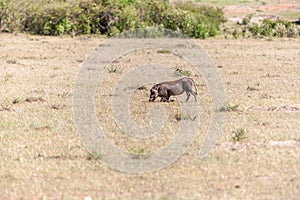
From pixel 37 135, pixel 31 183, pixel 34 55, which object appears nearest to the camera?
pixel 31 183

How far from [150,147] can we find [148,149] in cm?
13

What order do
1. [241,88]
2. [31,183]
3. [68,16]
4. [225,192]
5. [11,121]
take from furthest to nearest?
[68,16], [241,88], [11,121], [31,183], [225,192]

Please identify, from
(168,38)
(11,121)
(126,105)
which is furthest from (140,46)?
(11,121)

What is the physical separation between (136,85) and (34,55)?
8.42 meters

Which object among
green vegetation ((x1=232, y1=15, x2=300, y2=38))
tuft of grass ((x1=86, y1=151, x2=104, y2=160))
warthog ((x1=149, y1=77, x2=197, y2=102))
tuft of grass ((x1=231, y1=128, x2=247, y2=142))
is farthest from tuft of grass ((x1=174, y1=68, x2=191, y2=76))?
green vegetation ((x1=232, y1=15, x2=300, y2=38))

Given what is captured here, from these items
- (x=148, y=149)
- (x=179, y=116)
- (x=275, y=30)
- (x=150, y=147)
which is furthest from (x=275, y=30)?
(x=148, y=149)

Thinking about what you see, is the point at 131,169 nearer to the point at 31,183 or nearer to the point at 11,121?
the point at 31,183

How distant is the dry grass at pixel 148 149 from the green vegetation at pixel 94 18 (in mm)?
14109

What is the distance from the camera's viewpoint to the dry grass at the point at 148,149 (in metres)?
7.14

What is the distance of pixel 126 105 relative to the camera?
1259 centimetres

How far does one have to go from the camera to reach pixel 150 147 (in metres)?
9.12

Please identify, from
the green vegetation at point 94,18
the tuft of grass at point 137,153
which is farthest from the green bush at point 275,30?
the tuft of grass at point 137,153

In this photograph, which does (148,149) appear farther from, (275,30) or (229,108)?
(275,30)

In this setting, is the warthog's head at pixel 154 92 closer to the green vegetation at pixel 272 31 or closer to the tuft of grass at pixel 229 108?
the tuft of grass at pixel 229 108
